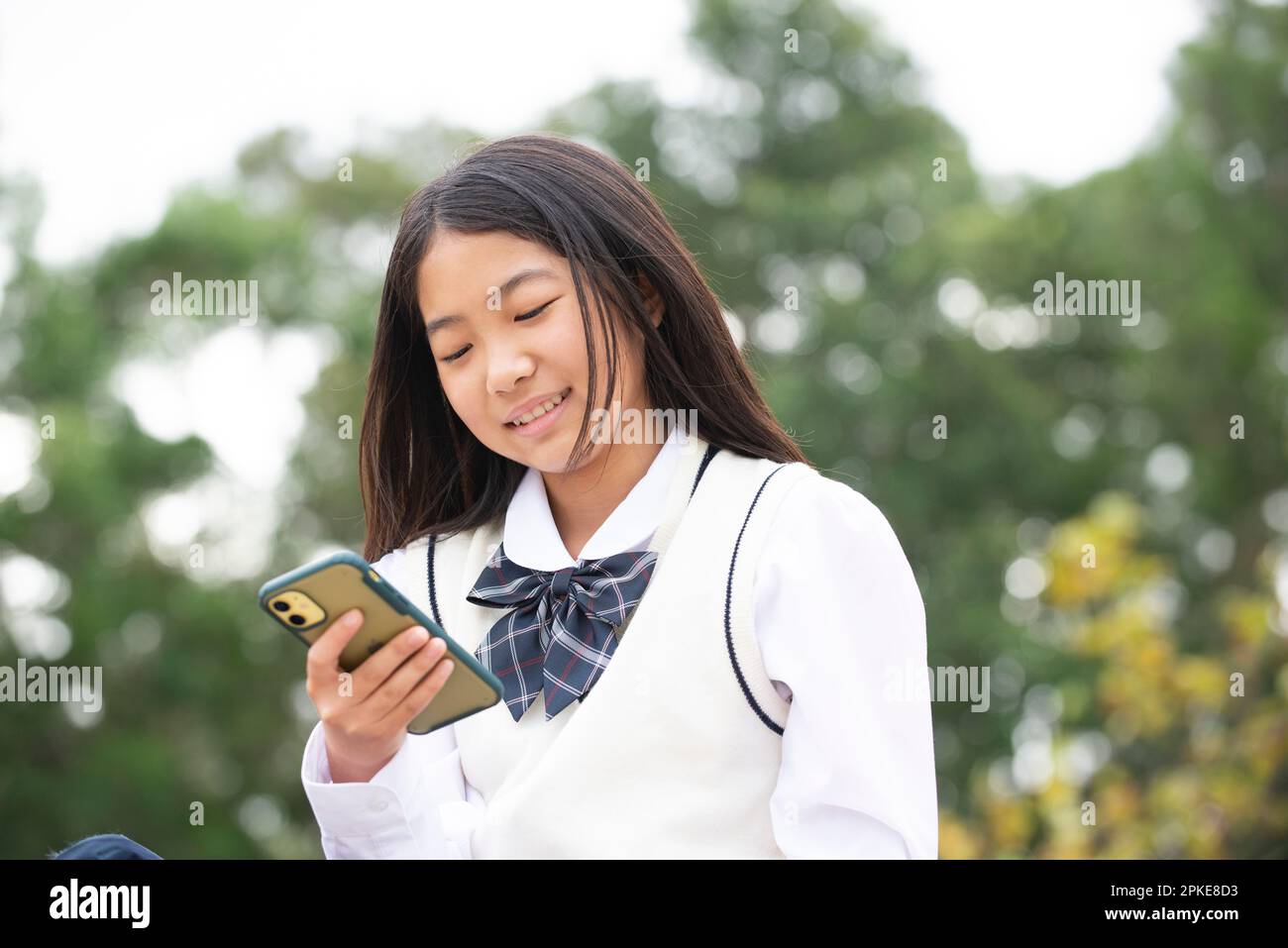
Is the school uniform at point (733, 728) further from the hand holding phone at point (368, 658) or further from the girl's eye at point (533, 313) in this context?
the girl's eye at point (533, 313)

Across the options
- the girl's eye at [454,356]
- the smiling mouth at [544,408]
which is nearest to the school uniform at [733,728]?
the smiling mouth at [544,408]

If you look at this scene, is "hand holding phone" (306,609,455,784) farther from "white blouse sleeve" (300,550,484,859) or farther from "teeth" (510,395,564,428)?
"teeth" (510,395,564,428)

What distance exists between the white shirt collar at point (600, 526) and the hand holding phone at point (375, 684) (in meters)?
0.33

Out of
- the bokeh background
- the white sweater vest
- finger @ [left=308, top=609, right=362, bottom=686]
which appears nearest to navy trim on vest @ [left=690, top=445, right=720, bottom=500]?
the white sweater vest

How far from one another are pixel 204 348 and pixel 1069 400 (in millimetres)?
5664

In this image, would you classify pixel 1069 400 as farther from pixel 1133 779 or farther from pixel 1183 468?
pixel 1133 779

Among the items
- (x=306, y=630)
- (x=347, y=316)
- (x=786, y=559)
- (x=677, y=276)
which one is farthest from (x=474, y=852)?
(x=347, y=316)

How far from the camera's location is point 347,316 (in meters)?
9.99

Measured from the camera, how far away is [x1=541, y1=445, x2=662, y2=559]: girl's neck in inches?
80.3

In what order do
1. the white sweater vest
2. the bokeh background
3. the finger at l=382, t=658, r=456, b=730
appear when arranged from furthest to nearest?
1. the bokeh background
2. the white sweater vest
3. the finger at l=382, t=658, r=456, b=730

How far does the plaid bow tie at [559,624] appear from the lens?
190 cm

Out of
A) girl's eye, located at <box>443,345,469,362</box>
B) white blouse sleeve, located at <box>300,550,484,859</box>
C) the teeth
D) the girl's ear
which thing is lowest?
white blouse sleeve, located at <box>300,550,484,859</box>

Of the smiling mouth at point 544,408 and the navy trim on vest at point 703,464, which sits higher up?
the smiling mouth at point 544,408

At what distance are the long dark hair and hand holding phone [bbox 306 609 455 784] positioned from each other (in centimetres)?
38
